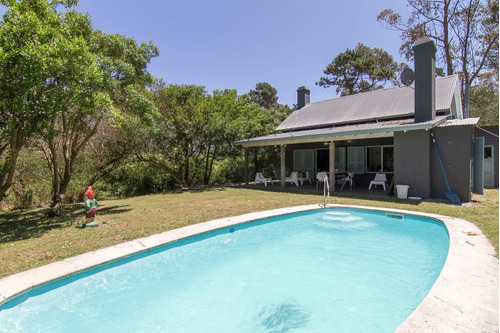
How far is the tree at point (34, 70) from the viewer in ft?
17.1

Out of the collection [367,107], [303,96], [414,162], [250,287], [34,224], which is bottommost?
[250,287]

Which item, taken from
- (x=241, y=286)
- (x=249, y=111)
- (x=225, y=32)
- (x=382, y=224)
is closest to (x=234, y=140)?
(x=249, y=111)

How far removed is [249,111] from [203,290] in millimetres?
15725

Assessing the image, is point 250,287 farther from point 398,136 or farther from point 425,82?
point 425,82

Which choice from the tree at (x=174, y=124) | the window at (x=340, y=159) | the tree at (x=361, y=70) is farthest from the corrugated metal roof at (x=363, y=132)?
the tree at (x=361, y=70)

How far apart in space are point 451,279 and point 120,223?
274 inches

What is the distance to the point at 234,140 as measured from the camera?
15.6m

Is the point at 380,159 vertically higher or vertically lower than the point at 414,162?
higher

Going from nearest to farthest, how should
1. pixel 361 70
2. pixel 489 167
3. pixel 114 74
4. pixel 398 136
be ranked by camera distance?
pixel 114 74 → pixel 398 136 → pixel 489 167 → pixel 361 70

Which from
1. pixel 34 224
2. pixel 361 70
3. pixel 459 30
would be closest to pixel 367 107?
pixel 459 30

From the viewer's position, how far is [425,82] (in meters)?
10.4

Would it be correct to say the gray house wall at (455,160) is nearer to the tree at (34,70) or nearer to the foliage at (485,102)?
the tree at (34,70)

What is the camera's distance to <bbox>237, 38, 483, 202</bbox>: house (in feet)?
30.2

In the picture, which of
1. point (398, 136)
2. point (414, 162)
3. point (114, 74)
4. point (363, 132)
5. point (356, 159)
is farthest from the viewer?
point (356, 159)
